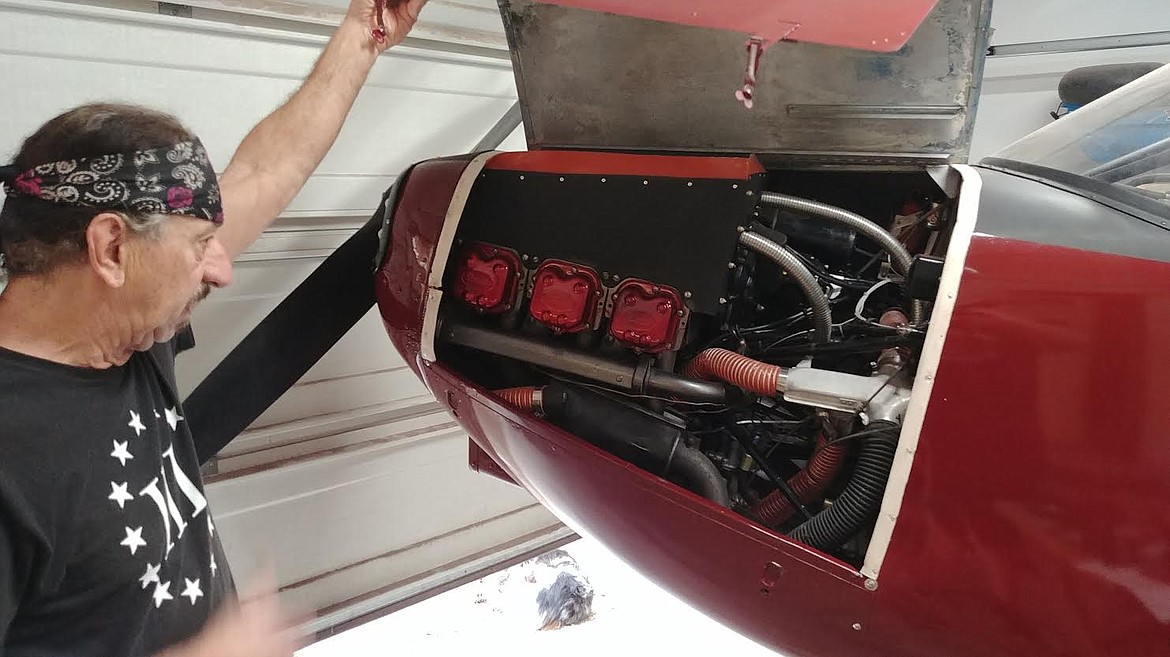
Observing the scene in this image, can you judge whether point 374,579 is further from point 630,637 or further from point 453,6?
point 453,6

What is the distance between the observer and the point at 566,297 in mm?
1386

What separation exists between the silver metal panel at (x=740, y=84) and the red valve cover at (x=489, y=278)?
1.27 ft

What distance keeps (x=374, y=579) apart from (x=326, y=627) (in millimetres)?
265

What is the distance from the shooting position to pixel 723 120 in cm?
147

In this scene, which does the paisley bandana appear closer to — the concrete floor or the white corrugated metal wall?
the white corrugated metal wall

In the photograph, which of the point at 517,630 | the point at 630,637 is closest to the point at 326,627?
the point at 517,630

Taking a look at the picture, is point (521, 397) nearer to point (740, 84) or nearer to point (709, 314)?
point (709, 314)

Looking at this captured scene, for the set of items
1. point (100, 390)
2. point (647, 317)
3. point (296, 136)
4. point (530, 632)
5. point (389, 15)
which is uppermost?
point (389, 15)

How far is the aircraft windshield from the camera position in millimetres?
1288

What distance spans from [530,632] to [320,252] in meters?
1.41

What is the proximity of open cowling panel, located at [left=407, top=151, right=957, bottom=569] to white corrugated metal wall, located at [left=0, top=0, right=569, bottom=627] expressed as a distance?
0.94 m

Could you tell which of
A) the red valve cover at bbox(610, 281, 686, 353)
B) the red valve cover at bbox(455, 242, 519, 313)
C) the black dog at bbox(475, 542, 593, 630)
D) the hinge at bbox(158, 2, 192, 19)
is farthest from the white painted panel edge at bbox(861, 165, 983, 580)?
the hinge at bbox(158, 2, 192, 19)

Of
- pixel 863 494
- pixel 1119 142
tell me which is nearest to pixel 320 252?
pixel 863 494

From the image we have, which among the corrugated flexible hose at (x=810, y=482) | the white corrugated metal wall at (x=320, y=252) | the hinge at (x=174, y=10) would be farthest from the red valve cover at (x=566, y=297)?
the hinge at (x=174, y=10)
